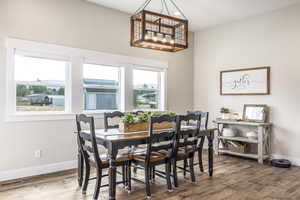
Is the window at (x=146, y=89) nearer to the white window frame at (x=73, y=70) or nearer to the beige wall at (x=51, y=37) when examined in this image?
the white window frame at (x=73, y=70)

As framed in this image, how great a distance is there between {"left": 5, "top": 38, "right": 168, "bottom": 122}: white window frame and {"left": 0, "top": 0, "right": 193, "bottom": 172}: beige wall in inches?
3.3

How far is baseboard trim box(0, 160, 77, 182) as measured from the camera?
3410mm

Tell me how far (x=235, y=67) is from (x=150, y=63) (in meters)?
1.95

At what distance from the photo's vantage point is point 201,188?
319cm

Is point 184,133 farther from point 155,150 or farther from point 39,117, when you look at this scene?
point 39,117

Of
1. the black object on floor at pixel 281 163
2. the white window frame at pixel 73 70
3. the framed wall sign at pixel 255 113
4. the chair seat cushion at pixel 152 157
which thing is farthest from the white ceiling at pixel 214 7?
the black object on floor at pixel 281 163

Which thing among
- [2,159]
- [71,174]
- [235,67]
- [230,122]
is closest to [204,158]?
[230,122]

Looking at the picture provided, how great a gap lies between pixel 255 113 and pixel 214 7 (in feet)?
7.60

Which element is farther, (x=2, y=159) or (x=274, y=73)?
(x=274, y=73)

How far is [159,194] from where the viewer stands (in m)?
2.98

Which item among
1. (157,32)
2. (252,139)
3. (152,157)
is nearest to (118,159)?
(152,157)

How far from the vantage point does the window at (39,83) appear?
3.63 meters

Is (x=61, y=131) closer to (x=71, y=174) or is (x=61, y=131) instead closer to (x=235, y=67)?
(x=71, y=174)

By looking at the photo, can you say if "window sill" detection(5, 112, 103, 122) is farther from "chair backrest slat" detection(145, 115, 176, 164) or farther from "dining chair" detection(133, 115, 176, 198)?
"chair backrest slat" detection(145, 115, 176, 164)
